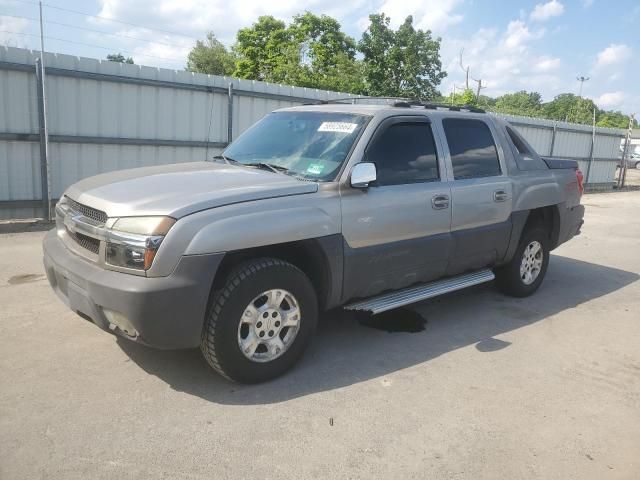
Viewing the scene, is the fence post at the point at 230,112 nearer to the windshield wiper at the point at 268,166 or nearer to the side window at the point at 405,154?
the windshield wiper at the point at 268,166

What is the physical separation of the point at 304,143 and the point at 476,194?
66.3 inches

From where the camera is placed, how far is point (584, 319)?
5.41 m

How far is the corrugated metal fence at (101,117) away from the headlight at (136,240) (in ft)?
19.5

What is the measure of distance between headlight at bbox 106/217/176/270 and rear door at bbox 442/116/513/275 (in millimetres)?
2596

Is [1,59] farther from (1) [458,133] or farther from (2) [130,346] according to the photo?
(1) [458,133]

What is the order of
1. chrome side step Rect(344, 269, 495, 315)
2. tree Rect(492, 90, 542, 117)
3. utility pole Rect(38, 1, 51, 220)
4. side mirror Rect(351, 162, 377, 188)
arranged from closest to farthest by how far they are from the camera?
side mirror Rect(351, 162, 377, 188) → chrome side step Rect(344, 269, 495, 315) → utility pole Rect(38, 1, 51, 220) → tree Rect(492, 90, 542, 117)

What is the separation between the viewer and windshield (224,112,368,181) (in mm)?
4043

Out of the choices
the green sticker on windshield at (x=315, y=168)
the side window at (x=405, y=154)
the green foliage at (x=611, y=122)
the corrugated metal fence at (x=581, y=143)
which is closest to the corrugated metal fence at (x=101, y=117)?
the green sticker on windshield at (x=315, y=168)

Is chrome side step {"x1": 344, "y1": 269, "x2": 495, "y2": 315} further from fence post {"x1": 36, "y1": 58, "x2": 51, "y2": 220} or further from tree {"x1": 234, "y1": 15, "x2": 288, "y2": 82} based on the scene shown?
tree {"x1": 234, "y1": 15, "x2": 288, "y2": 82}

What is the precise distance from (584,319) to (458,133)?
2.28m

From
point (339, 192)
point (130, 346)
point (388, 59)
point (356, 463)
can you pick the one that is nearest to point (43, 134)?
point (130, 346)

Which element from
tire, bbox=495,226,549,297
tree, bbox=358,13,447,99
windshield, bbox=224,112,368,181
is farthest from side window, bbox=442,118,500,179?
tree, bbox=358,13,447,99

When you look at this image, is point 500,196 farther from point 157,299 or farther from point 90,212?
point 90,212

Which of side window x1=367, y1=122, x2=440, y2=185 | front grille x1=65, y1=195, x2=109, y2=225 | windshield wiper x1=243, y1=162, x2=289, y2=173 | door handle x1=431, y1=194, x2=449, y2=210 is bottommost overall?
A: front grille x1=65, y1=195, x2=109, y2=225
